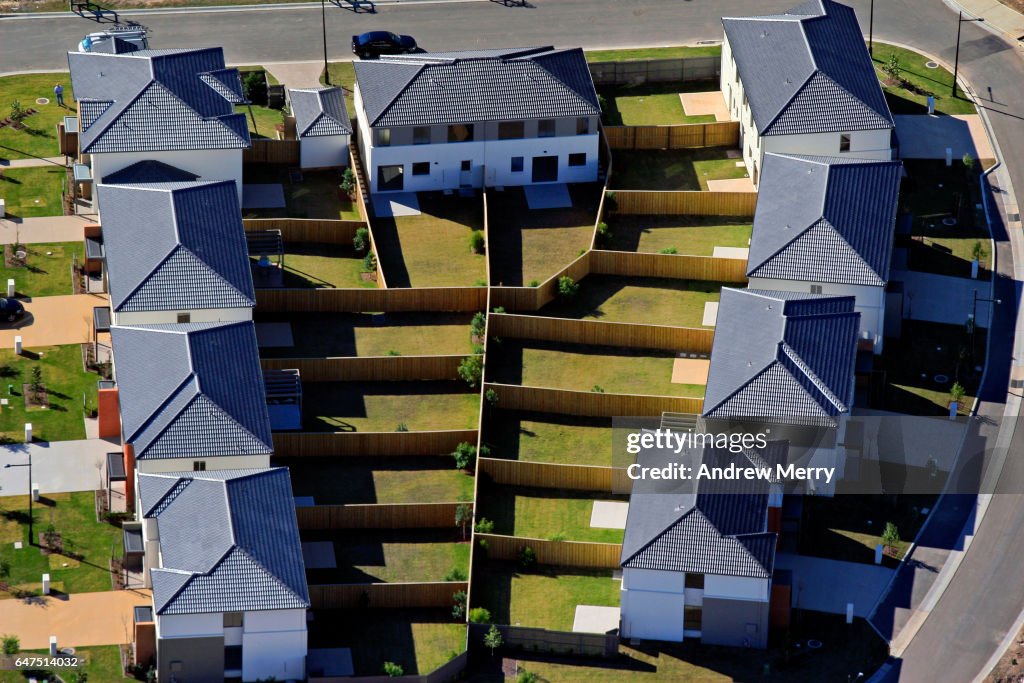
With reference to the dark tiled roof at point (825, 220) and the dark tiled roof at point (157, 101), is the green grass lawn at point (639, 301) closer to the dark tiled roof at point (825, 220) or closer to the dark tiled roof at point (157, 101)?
the dark tiled roof at point (825, 220)

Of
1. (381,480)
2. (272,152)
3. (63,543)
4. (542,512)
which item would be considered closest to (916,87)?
(272,152)

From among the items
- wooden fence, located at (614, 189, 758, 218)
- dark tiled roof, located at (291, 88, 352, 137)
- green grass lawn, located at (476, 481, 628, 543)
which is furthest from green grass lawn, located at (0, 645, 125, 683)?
wooden fence, located at (614, 189, 758, 218)

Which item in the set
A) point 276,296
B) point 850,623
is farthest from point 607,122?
point 850,623

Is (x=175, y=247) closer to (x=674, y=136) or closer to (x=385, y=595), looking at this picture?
(x=385, y=595)

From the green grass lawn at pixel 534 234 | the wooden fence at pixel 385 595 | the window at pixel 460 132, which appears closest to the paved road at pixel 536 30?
the window at pixel 460 132

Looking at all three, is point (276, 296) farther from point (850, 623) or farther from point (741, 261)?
point (850, 623)

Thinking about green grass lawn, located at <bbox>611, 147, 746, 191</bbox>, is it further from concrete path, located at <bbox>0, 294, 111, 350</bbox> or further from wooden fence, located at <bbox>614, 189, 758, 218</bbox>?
concrete path, located at <bbox>0, 294, 111, 350</bbox>

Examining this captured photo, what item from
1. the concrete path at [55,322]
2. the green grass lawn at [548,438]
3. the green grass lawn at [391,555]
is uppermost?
the concrete path at [55,322]
